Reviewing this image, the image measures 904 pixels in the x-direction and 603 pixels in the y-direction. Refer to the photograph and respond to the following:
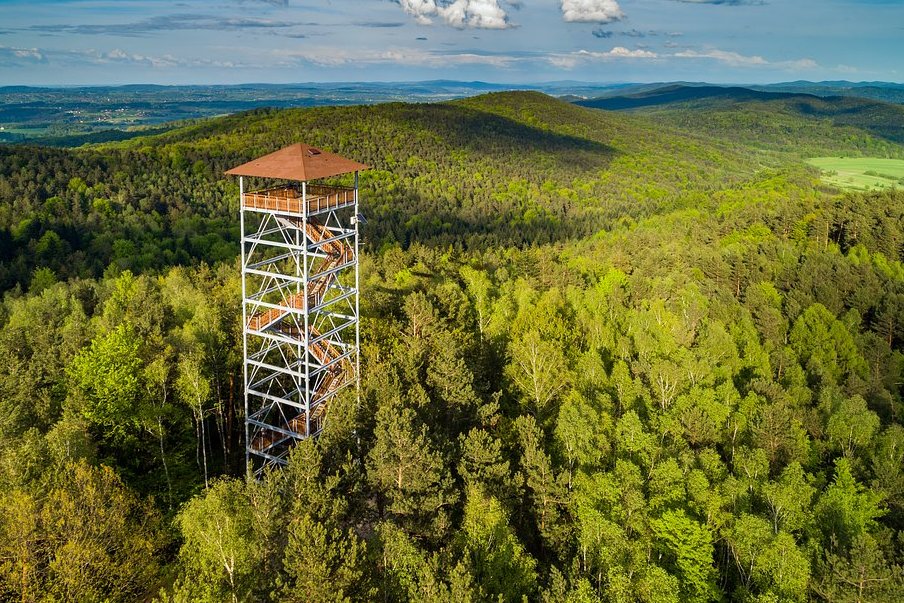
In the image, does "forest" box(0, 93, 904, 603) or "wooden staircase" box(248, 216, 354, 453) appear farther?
"wooden staircase" box(248, 216, 354, 453)

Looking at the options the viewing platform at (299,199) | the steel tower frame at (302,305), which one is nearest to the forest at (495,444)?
the steel tower frame at (302,305)


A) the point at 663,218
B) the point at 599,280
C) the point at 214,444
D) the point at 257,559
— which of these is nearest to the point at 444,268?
the point at 599,280

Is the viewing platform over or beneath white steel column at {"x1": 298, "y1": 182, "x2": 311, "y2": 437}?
over

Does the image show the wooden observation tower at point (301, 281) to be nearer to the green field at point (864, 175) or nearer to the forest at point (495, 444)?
the forest at point (495, 444)

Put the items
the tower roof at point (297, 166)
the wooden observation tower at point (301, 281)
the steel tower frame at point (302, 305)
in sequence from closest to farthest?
the tower roof at point (297, 166) → the wooden observation tower at point (301, 281) → the steel tower frame at point (302, 305)

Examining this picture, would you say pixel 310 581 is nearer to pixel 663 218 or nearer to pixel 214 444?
pixel 214 444

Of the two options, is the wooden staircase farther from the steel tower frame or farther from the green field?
the green field

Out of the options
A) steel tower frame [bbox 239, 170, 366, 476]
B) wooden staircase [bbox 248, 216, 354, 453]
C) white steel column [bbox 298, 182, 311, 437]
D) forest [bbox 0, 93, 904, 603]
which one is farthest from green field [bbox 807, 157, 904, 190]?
white steel column [bbox 298, 182, 311, 437]
